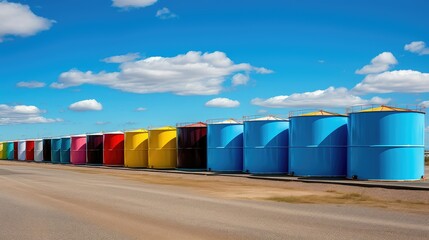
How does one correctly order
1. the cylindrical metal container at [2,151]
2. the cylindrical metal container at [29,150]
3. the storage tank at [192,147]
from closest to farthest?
the storage tank at [192,147] → the cylindrical metal container at [29,150] → the cylindrical metal container at [2,151]

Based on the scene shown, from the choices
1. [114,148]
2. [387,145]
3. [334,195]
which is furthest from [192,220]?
[114,148]

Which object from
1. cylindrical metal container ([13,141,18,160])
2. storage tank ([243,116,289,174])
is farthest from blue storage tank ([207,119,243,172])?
cylindrical metal container ([13,141,18,160])

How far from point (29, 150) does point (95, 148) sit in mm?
32522

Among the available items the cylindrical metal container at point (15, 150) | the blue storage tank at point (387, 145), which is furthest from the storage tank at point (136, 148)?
the cylindrical metal container at point (15, 150)

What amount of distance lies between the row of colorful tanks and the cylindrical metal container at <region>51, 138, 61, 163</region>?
19.1 metres

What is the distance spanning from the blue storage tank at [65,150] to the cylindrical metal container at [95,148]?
897cm

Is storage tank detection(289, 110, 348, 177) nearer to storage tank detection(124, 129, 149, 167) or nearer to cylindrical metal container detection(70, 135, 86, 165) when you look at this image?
storage tank detection(124, 129, 149, 167)

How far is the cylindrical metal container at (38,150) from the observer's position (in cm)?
8126

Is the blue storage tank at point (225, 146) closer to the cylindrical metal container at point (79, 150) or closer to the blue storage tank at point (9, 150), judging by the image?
the cylindrical metal container at point (79, 150)

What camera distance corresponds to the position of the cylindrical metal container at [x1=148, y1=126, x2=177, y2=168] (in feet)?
152

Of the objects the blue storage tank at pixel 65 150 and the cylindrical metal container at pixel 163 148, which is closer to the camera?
the cylindrical metal container at pixel 163 148

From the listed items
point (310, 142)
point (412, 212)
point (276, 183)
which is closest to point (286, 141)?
point (310, 142)

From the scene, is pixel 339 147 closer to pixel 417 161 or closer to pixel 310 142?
pixel 310 142

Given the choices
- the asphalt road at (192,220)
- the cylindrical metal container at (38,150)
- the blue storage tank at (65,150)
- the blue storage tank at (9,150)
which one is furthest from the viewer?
the blue storage tank at (9,150)
